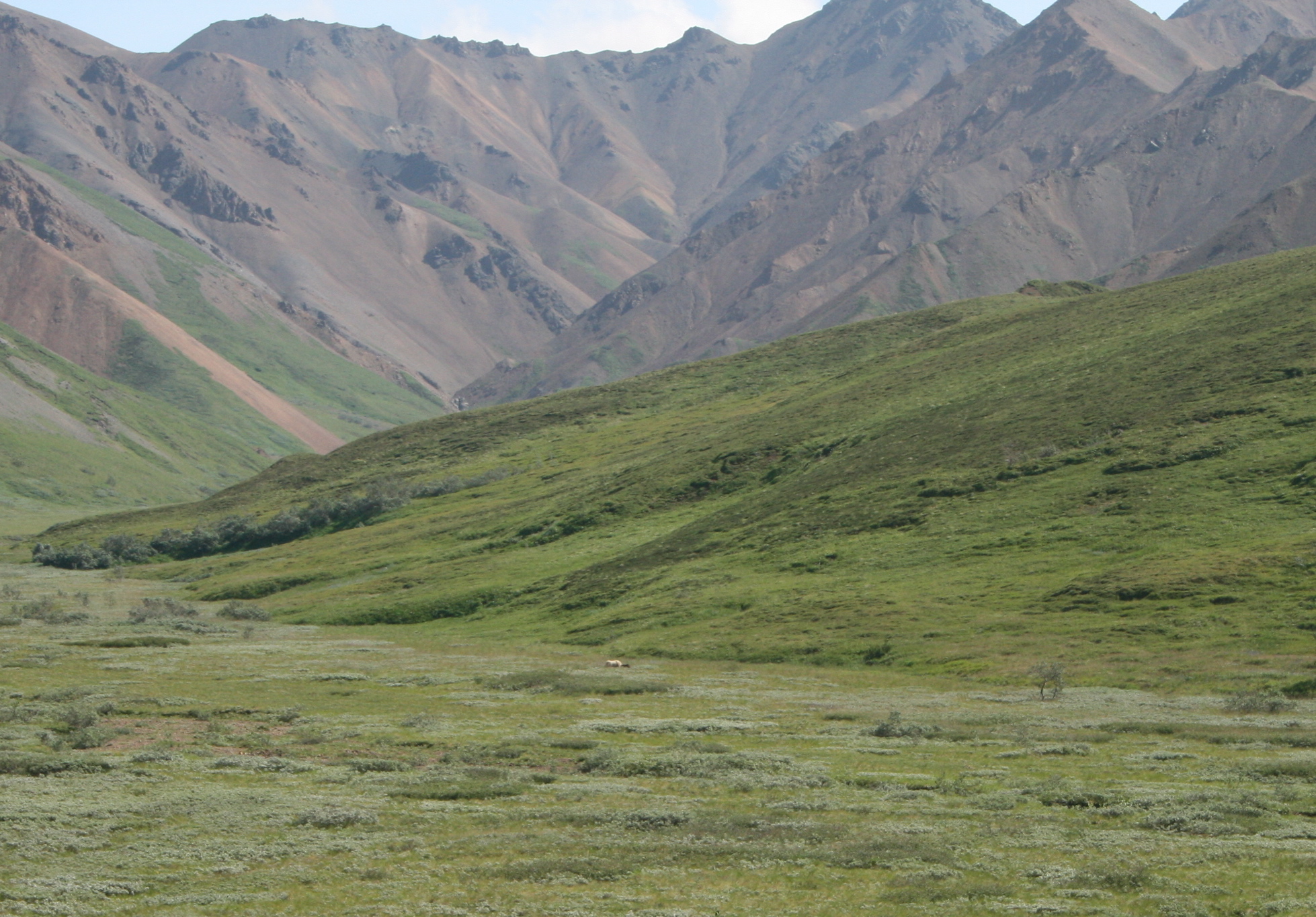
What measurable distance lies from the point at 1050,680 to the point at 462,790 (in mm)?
31286

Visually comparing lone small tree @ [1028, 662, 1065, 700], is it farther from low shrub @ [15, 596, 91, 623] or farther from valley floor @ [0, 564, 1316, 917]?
low shrub @ [15, 596, 91, 623]

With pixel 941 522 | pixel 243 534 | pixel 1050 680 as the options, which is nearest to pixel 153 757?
pixel 1050 680

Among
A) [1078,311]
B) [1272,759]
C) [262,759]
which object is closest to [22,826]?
[262,759]

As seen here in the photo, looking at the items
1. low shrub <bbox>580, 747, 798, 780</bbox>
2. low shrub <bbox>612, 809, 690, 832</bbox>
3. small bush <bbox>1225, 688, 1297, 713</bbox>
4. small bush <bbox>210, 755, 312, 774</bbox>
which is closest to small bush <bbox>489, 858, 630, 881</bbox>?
low shrub <bbox>612, 809, 690, 832</bbox>

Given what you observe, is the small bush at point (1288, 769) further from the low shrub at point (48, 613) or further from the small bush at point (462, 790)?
the low shrub at point (48, 613)

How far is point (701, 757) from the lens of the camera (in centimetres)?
3672

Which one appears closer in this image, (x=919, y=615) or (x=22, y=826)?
(x=22, y=826)

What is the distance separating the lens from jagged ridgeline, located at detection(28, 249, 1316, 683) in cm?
6619

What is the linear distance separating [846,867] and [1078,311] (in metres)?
149

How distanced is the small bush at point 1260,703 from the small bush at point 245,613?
75.4m

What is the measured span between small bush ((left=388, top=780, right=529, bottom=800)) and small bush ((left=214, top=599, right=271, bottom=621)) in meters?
69.2

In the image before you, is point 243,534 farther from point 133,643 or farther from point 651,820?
point 651,820

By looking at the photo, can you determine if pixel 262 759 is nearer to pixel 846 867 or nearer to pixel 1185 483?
pixel 846 867

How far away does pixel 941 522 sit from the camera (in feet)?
301
